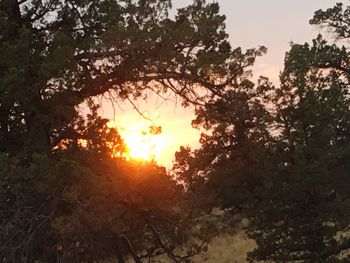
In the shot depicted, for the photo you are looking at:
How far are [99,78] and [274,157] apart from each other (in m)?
5.45

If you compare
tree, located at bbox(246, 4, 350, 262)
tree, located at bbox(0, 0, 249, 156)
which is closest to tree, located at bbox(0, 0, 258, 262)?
tree, located at bbox(0, 0, 249, 156)

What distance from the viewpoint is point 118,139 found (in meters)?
11.5

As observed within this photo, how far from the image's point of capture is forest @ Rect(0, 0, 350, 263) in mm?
9812

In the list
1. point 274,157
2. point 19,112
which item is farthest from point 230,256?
point 19,112

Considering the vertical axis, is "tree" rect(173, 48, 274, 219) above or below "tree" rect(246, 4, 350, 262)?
above

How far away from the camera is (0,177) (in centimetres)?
920

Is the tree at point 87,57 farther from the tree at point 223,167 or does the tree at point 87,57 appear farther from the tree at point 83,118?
the tree at point 223,167

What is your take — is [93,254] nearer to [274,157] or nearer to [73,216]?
[73,216]

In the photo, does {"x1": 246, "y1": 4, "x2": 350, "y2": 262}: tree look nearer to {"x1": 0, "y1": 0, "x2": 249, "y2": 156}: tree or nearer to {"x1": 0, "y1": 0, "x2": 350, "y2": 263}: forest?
{"x1": 0, "y1": 0, "x2": 350, "y2": 263}: forest

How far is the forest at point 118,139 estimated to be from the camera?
981 cm

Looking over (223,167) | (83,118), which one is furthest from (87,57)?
(223,167)

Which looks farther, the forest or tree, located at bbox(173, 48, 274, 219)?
tree, located at bbox(173, 48, 274, 219)

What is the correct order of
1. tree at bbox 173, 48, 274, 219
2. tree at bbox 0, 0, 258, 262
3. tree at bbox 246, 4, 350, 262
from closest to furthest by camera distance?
tree at bbox 0, 0, 258, 262, tree at bbox 246, 4, 350, 262, tree at bbox 173, 48, 274, 219

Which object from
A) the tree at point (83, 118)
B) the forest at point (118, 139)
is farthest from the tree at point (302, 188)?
the tree at point (83, 118)
